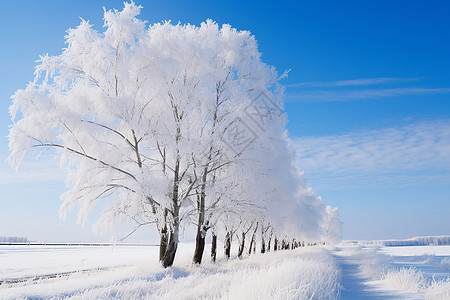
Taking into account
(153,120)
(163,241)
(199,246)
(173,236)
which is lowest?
(199,246)

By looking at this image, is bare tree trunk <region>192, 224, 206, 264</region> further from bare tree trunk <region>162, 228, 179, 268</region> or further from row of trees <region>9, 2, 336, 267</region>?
bare tree trunk <region>162, 228, 179, 268</region>

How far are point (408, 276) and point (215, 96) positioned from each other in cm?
981

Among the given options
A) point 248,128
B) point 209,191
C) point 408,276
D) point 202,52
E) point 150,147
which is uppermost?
point 202,52

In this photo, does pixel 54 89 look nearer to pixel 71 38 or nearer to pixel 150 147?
pixel 71 38

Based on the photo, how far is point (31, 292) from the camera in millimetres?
7945

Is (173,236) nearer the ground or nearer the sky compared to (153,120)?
nearer the ground

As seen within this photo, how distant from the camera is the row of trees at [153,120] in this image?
39.9 ft

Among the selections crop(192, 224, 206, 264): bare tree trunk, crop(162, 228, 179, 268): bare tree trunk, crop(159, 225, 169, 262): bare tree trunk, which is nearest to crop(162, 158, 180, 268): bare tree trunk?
crop(162, 228, 179, 268): bare tree trunk

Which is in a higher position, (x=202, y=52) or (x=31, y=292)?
(x=202, y=52)

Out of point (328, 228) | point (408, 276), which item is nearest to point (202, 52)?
point (408, 276)

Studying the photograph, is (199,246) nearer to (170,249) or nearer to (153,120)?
(170,249)

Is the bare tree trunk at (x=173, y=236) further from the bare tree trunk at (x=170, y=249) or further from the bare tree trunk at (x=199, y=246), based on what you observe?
the bare tree trunk at (x=199, y=246)

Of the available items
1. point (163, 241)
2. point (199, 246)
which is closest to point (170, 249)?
point (163, 241)

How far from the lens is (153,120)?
44.1 feet
